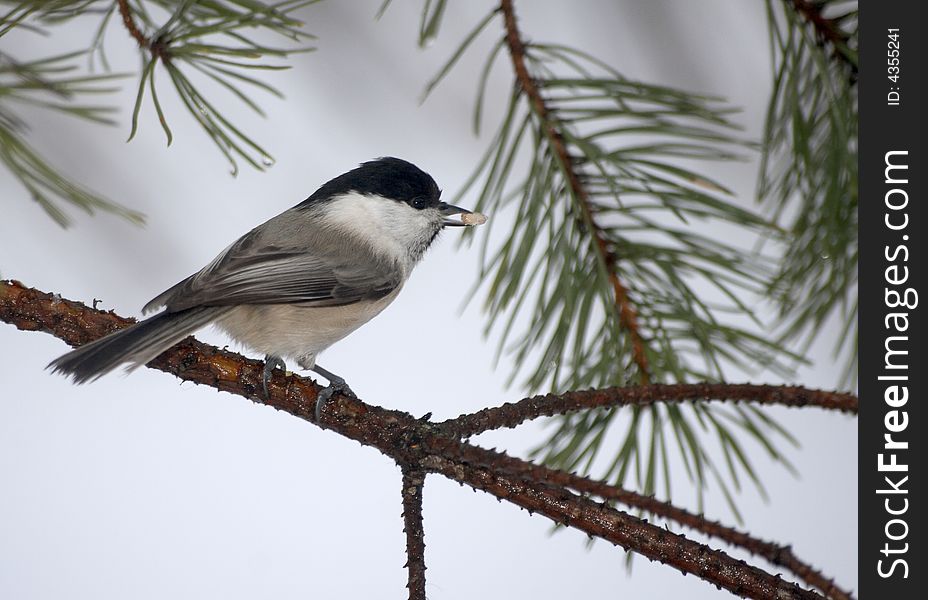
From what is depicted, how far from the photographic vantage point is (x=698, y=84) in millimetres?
1340

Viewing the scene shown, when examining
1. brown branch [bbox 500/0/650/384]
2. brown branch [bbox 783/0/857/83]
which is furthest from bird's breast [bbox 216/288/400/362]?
brown branch [bbox 783/0/857/83]

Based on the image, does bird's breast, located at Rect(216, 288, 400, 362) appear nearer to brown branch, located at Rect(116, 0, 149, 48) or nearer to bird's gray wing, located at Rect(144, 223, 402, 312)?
bird's gray wing, located at Rect(144, 223, 402, 312)

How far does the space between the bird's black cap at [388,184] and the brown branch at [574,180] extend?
Result: 0.96 feet

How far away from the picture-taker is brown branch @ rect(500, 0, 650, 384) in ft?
2.60

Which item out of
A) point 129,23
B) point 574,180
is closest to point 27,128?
point 129,23

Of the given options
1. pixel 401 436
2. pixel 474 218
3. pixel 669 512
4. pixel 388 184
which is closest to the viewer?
pixel 669 512

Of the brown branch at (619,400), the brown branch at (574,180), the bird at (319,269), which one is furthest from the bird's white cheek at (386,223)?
the brown branch at (619,400)

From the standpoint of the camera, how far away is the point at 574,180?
2.69 feet

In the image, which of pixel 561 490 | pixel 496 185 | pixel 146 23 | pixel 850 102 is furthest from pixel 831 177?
pixel 146 23

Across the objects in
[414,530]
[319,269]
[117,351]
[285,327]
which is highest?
[319,269]
